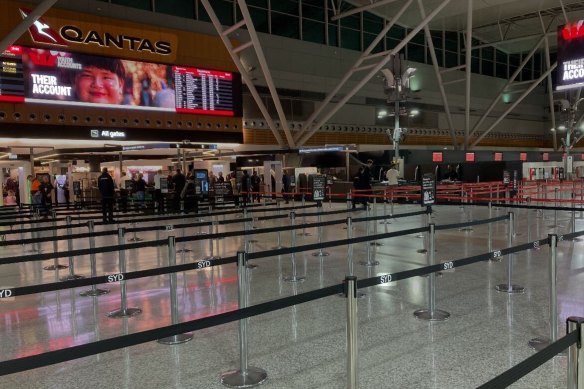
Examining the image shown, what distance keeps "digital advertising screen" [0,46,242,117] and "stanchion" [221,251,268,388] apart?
19368 millimetres

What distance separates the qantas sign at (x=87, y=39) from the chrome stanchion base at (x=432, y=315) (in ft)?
67.3

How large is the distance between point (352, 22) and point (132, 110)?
17116 mm

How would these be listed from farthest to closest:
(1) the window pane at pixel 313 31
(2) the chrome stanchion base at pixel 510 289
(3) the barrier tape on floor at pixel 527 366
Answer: (1) the window pane at pixel 313 31 < (2) the chrome stanchion base at pixel 510 289 < (3) the barrier tape on floor at pixel 527 366

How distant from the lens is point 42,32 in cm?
2058

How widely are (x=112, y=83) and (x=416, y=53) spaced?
24303 millimetres

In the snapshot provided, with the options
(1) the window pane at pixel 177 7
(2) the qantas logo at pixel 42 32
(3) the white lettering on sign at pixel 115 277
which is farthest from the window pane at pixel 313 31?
(3) the white lettering on sign at pixel 115 277

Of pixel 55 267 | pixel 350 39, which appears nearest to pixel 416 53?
pixel 350 39

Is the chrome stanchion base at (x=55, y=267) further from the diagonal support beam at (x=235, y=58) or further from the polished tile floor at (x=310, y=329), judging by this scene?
the diagonal support beam at (x=235, y=58)

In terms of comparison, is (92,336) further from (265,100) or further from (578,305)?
(265,100)

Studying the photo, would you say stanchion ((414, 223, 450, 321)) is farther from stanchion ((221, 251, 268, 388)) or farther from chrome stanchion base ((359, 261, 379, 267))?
chrome stanchion base ((359, 261, 379, 267))

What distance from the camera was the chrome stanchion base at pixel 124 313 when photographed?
5.76 m

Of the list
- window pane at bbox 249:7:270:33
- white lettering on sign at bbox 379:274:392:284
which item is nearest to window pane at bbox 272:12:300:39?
window pane at bbox 249:7:270:33

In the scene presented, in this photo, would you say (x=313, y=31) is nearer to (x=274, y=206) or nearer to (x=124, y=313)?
(x=274, y=206)

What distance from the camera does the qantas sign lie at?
67.4 ft
